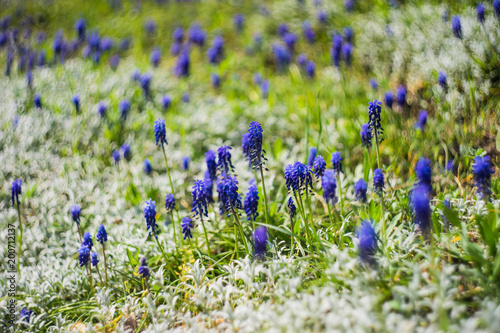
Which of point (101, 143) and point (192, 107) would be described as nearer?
point (101, 143)

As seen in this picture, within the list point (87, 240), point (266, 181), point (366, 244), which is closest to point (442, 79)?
point (266, 181)

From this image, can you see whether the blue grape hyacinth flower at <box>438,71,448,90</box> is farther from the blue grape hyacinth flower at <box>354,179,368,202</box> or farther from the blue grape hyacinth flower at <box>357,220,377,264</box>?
the blue grape hyacinth flower at <box>357,220,377,264</box>

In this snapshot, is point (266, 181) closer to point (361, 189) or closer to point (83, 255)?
point (361, 189)

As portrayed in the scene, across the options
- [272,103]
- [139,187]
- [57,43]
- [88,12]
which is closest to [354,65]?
[272,103]

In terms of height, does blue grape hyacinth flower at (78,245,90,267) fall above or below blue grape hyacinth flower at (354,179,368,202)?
below

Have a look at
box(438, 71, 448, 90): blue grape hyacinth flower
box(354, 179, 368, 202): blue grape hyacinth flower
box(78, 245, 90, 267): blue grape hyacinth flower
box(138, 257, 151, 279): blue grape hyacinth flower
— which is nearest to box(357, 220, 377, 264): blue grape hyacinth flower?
box(354, 179, 368, 202): blue grape hyacinth flower

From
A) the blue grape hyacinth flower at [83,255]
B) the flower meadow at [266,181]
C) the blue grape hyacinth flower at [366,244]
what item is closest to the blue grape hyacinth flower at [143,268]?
the flower meadow at [266,181]

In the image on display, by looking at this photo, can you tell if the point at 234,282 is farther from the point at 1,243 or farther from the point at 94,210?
the point at 1,243

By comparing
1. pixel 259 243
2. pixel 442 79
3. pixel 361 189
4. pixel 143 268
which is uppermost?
pixel 442 79
